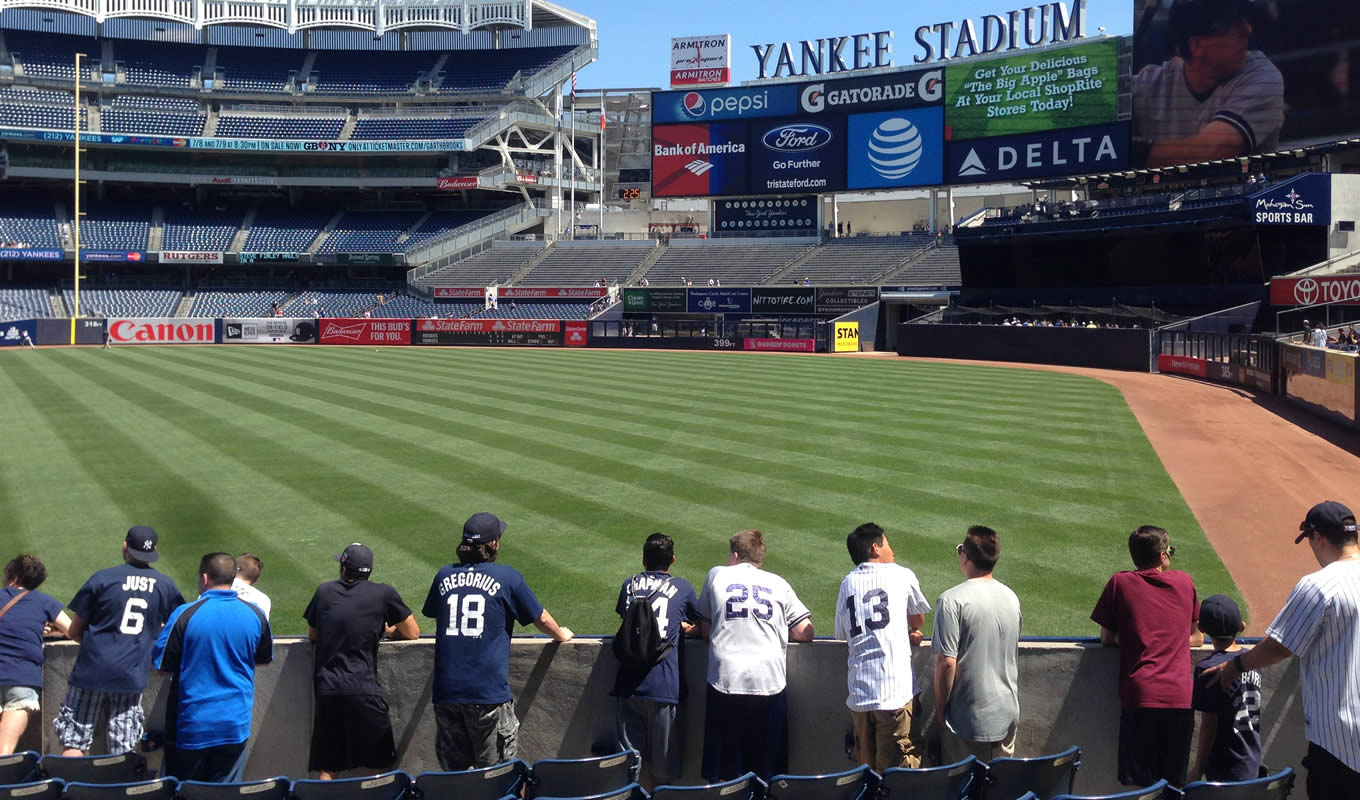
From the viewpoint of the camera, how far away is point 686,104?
6575 cm

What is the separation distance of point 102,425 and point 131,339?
39.1 metres

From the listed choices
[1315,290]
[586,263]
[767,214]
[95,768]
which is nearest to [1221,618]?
[95,768]

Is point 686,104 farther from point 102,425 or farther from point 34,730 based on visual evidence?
point 34,730

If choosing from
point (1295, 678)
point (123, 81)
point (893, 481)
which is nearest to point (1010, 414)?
point (893, 481)

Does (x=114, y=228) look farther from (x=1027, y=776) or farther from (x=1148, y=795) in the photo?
(x=1148, y=795)

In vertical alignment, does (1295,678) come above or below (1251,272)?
below

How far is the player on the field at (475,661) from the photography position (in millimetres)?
6262

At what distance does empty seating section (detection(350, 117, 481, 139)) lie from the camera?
77062 millimetres

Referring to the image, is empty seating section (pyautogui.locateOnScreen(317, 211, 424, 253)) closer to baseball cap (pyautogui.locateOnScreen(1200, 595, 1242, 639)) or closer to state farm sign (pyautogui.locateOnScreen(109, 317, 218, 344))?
state farm sign (pyautogui.locateOnScreen(109, 317, 218, 344))

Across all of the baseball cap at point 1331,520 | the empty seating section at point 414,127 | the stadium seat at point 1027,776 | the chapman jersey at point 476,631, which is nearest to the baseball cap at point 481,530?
the chapman jersey at point 476,631

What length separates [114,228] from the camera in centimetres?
7269

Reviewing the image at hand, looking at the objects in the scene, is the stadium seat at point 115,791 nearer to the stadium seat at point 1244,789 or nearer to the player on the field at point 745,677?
the player on the field at point 745,677

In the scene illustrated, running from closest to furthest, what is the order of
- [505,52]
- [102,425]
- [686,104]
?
[102,425] < [686,104] < [505,52]

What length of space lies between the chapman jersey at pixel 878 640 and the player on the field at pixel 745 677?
14.8 inches
